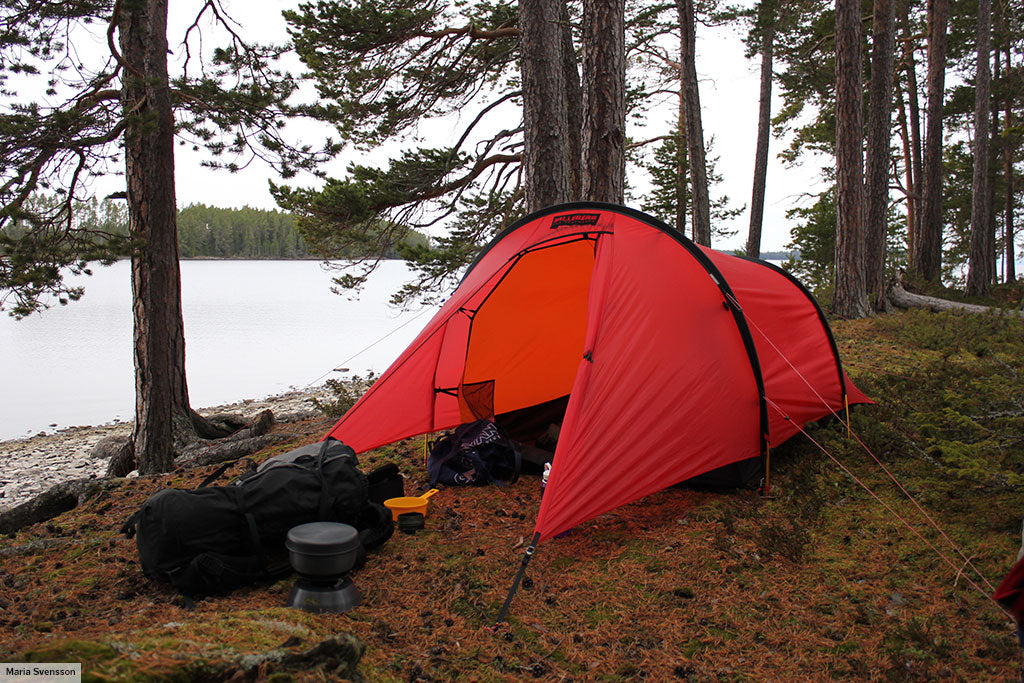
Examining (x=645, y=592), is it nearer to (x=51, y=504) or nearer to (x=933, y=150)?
(x=51, y=504)

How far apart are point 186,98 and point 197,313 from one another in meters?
20.8

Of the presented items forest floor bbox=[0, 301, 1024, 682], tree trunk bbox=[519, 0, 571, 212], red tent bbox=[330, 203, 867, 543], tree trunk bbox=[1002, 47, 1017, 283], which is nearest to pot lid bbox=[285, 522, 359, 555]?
forest floor bbox=[0, 301, 1024, 682]

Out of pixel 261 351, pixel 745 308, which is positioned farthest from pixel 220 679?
pixel 261 351

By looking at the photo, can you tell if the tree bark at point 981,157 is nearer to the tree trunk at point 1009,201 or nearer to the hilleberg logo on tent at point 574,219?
the tree trunk at point 1009,201

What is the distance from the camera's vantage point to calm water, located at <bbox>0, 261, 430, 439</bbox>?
38.4 feet

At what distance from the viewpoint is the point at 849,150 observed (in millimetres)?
9109

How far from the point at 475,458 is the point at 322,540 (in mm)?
1882

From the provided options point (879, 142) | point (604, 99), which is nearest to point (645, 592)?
point (604, 99)

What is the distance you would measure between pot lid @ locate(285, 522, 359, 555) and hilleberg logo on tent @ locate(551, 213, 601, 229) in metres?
2.37

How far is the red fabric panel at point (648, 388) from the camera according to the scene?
3264 mm

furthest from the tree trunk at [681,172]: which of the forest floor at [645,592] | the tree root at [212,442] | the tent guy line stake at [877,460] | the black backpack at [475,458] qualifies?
the black backpack at [475,458]

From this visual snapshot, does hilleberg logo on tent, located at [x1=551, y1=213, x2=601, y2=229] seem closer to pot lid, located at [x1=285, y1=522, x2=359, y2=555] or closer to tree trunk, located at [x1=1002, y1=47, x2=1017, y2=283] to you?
pot lid, located at [x1=285, y1=522, x2=359, y2=555]

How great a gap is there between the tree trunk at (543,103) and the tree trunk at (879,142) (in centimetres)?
594

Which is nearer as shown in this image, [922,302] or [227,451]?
[227,451]
